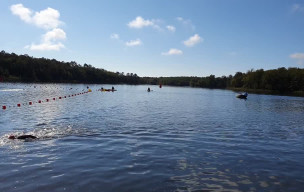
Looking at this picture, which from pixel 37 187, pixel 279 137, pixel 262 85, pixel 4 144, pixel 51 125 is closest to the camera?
pixel 37 187

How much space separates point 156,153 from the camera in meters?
15.2

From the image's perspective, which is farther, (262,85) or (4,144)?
(262,85)

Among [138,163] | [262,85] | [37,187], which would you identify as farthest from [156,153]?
[262,85]

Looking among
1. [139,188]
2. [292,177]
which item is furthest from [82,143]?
[292,177]

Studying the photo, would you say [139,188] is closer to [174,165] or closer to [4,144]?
[174,165]

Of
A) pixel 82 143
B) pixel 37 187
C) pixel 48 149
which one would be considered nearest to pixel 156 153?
pixel 82 143

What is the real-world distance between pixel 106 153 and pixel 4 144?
21.1 ft

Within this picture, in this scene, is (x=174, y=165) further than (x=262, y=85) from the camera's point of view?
No

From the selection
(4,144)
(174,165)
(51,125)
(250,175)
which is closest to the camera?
(250,175)

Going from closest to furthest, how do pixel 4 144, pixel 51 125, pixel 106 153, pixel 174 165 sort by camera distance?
pixel 174 165 → pixel 106 153 → pixel 4 144 → pixel 51 125

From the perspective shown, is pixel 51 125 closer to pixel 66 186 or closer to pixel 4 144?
pixel 4 144

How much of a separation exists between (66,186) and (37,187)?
100 cm

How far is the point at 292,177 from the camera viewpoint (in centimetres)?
1195

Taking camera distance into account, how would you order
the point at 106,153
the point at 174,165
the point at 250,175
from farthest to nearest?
1. the point at 106,153
2. the point at 174,165
3. the point at 250,175
